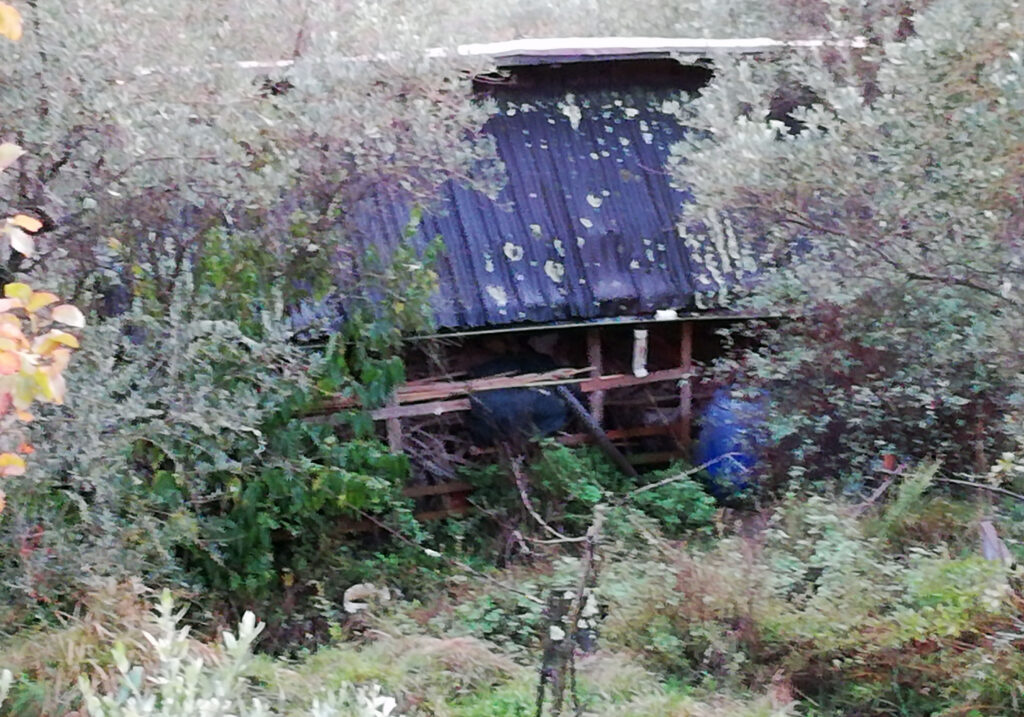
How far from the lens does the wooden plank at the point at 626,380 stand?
26.8 feet

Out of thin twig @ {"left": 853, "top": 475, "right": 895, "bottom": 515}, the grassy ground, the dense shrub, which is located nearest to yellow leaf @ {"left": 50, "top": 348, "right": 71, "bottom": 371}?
the grassy ground

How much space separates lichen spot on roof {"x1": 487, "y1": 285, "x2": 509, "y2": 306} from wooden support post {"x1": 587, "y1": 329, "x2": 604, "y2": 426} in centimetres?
96

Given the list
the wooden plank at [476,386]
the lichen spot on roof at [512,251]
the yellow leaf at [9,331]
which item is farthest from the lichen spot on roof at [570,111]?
the yellow leaf at [9,331]

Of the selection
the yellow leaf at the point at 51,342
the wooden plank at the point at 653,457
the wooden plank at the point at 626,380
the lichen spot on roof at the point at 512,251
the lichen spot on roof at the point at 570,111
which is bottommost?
the wooden plank at the point at 653,457

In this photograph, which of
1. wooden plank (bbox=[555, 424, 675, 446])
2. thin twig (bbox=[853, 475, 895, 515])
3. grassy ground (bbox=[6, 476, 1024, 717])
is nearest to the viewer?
grassy ground (bbox=[6, 476, 1024, 717])

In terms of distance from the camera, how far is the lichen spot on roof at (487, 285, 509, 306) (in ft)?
25.1

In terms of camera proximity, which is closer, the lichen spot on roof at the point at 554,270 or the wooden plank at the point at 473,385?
the wooden plank at the point at 473,385

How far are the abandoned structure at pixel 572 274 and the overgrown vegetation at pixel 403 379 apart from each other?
2.97ft

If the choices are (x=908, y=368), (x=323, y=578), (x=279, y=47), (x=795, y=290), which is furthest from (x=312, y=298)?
(x=908, y=368)

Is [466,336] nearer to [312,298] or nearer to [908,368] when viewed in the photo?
[312,298]

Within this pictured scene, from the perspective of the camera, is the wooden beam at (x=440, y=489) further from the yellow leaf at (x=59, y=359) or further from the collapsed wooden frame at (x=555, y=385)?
the yellow leaf at (x=59, y=359)

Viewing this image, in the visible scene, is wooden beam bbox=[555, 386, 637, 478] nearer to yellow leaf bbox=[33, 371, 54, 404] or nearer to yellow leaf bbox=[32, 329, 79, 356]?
yellow leaf bbox=[32, 329, 79, 356]

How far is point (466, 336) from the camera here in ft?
25.8

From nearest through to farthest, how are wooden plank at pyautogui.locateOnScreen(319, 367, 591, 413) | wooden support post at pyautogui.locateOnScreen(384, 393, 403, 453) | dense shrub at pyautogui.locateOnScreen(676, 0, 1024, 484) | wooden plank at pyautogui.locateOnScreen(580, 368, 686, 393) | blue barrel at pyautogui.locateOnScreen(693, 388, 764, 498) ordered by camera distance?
dense shrub at pyautogui.locateOnScreen(676, 0, 1024, 484)
blue barrel at pyautogui.locateOnScreen(693, 388, 764, 498)
wooden support post at pyautogui.locateOnScreen(384, 393, 403, 453)
wooden plank at pyautogui.locateOnScreen(319, 367, 591, 413)
wooden plank at pyautogui.locateOnScreen(580, 368, 686, 393)
